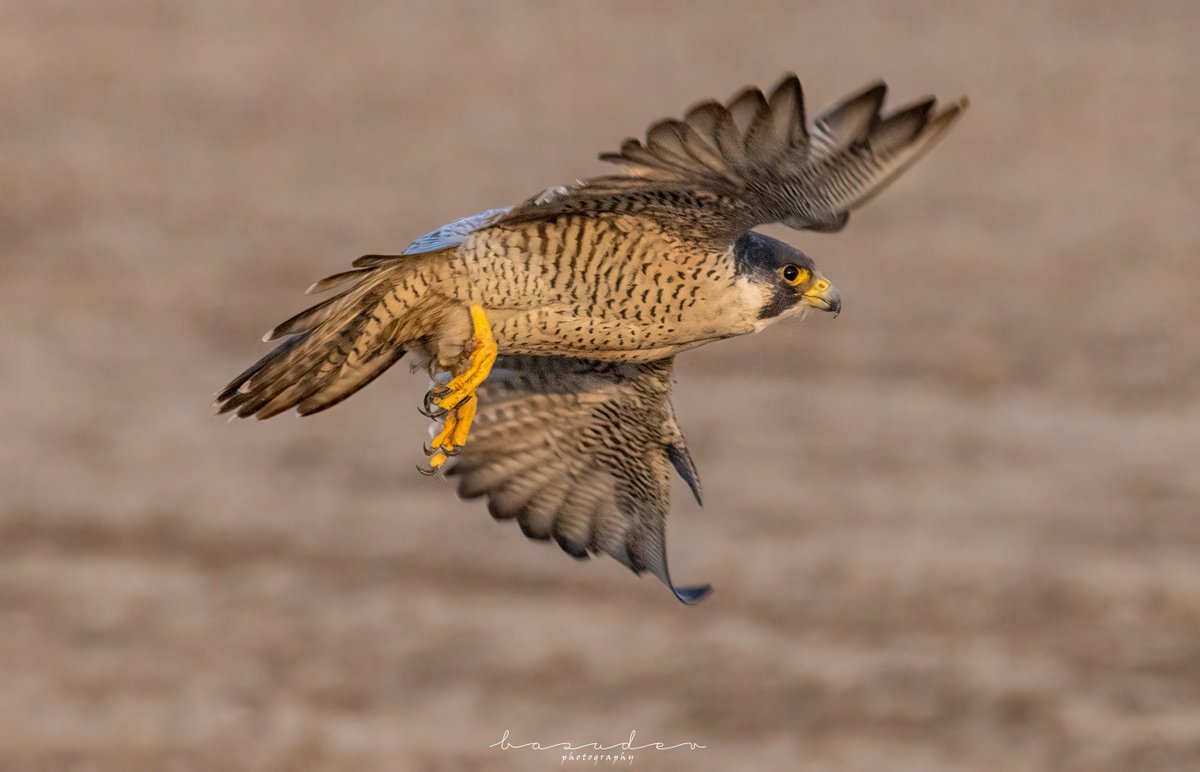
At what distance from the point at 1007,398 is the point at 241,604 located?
6.20 m

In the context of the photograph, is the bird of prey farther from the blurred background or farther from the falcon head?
the blurred background

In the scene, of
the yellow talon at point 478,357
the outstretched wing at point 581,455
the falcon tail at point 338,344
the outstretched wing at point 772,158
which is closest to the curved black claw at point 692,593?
the outstretched wing at point 581,455

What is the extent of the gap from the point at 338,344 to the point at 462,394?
42 cm

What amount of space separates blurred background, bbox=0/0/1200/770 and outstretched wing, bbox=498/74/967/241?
879 mm

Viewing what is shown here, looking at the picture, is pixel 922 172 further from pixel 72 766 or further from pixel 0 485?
pixel 72 766

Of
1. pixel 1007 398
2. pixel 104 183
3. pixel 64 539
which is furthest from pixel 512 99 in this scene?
pixel 64 539

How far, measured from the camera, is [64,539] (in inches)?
513

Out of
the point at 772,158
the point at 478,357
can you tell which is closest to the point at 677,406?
the point at 478,357

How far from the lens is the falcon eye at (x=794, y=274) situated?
5922mm

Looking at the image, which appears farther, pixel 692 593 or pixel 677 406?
pixel 677 406

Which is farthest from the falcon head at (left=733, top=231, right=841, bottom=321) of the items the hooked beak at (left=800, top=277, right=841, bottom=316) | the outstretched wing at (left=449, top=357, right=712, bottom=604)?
the outstretched wing at (left=449, top=357, right=712, bottom=604)

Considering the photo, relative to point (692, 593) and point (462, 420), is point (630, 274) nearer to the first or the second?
point (462, 420)

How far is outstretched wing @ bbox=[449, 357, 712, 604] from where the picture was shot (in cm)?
660

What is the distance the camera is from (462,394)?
19.8 feet
